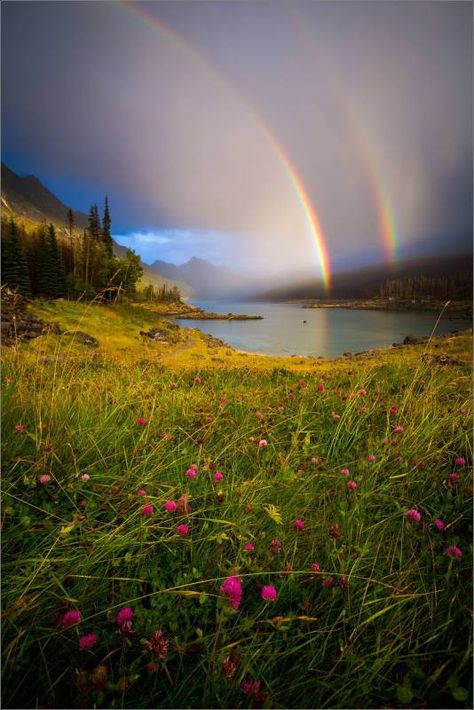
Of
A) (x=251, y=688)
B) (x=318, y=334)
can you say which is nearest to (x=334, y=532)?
(x=251, y=688)

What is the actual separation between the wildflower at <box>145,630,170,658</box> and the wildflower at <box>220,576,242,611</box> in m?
0.28

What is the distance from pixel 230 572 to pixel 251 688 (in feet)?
1.26

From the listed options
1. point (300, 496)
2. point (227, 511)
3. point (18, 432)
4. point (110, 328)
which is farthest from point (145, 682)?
point (110, 328)

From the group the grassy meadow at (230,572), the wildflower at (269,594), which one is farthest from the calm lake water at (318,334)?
the wildflower at (269,594)

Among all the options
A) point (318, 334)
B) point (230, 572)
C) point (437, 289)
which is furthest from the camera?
point (437, 289)

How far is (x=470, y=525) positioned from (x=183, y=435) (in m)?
2.31

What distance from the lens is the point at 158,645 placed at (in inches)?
45.9

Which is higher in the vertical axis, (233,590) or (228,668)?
(233,590)

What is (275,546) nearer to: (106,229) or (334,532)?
(334,532)

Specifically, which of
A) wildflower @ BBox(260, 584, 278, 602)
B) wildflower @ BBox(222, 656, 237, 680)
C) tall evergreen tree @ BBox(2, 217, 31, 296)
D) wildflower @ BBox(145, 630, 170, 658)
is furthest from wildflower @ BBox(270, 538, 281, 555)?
tall evergreen tree @ BBox(2, 217, 31, 296)

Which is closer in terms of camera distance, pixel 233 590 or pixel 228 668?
pixel 228 668

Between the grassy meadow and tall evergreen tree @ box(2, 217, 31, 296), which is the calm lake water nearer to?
the grassy meadow

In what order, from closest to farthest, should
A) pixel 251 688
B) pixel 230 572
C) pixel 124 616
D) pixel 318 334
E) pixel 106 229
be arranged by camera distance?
pixel 251 688 → pixel 124 616 → pixel 230 572 → pixel 106 229 → pixel 318 334

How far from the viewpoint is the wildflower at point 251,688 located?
1097mm
